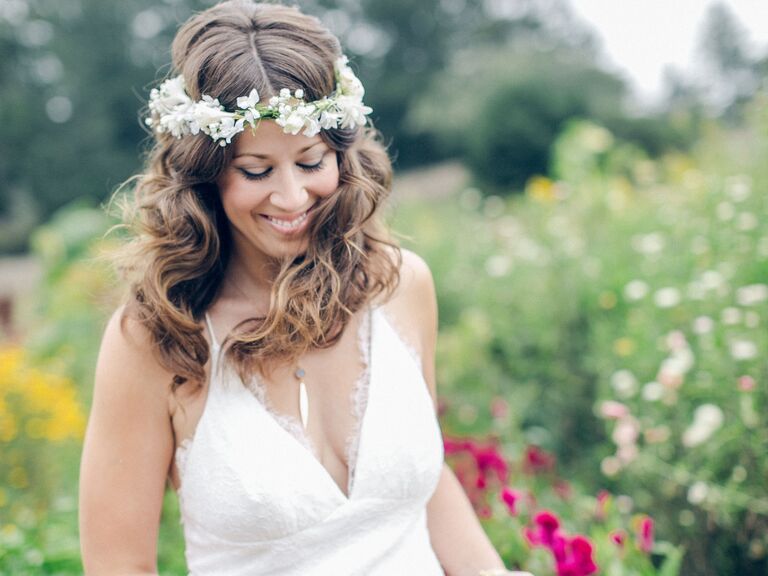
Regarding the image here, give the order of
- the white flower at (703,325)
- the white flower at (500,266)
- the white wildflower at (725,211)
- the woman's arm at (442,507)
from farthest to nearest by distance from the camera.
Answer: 1. the white flower at (500,266)
2. the white wildflower at (725,211)
3. the white flower at (703,325)
4. the woman's arm at (442,507)

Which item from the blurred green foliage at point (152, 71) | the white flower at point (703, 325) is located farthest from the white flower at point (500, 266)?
the blurred green foliage at point (152, 71)

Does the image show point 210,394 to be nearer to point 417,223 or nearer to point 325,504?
point 325,504

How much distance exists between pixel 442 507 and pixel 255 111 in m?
1.07

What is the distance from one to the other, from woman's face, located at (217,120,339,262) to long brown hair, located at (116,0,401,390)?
0.11 feet

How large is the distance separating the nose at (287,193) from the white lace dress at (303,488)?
1.20 ft

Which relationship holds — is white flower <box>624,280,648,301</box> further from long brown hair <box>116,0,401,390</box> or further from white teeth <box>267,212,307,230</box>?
white teeth <box>267,212,307,230</box>

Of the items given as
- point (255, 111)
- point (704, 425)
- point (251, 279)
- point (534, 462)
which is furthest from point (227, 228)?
point (534, 462)

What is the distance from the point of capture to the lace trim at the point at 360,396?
1786mm

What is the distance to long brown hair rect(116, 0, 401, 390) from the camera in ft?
5.54

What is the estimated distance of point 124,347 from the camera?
1662 mm

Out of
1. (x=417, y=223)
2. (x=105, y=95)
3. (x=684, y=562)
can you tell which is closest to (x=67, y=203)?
(x=105, y=95)

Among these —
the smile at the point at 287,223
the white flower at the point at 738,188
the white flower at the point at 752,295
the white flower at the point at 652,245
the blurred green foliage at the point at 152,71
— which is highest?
the smile at the point at 287,223

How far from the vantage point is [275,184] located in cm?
168

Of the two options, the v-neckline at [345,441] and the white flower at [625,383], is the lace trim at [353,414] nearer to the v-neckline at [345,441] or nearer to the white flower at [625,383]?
the v-neckline at [345,441]
